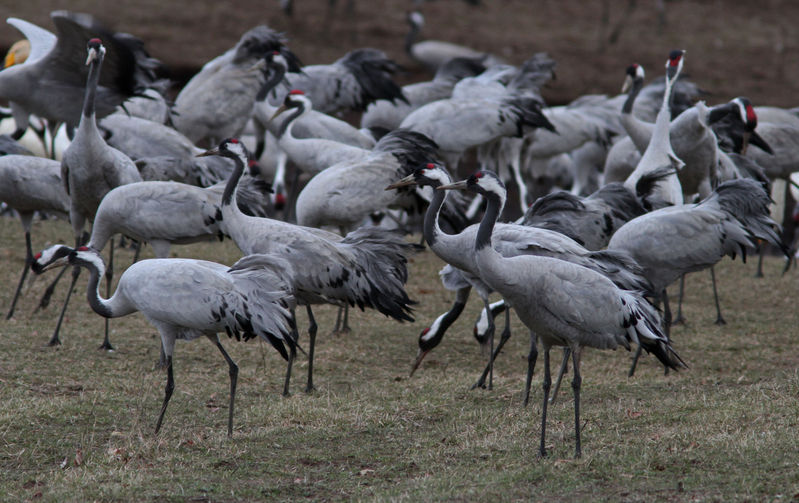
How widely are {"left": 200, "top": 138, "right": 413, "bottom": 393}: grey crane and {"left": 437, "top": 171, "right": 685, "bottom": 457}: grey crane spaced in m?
1.64

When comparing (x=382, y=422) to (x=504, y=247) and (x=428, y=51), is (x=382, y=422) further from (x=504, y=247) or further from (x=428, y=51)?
(x=428, y=51)

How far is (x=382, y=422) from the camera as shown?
5680mm

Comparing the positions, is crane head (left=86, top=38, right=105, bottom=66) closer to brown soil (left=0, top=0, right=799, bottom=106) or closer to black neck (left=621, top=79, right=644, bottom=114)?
black neck (left=621, top=79, right=644, bottom=114)

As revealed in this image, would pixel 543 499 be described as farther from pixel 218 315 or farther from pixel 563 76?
pixel 563 76

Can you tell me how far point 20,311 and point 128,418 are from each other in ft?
9.58

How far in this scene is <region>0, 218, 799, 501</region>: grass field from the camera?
448cm

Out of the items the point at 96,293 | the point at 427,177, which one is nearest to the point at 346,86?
the point at 427,177

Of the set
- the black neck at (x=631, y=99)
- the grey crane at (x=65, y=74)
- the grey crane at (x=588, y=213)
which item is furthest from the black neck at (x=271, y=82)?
the grey crane at (x=588, y=213)

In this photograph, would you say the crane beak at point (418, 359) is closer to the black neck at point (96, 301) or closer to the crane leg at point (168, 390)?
the crane leg at point (168, 390)

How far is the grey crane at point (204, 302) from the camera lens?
5.30m

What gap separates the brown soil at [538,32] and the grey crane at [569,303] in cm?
1497

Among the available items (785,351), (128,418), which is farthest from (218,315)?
(785,351)

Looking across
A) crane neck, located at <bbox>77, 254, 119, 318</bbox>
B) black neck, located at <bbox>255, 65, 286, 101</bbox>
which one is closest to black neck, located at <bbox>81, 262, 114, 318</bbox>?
crane neck, located at <bbox>77, 254, 119, 318</bbox>

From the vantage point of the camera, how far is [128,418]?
5.70 m
